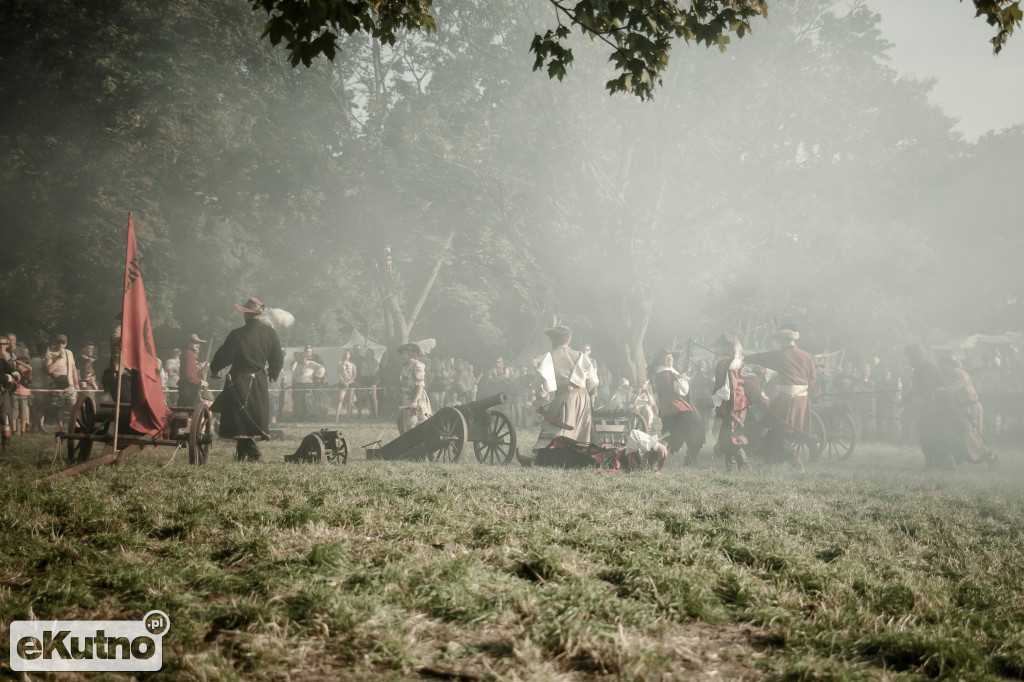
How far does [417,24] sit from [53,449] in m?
8.52

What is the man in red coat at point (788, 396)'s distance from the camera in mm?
11422

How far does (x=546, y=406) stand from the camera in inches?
405

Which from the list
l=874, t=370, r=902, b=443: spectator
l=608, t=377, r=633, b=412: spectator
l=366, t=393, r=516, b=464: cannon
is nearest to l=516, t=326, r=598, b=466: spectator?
l=366, t=393, r=516, b=464: cannon

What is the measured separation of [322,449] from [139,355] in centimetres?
223

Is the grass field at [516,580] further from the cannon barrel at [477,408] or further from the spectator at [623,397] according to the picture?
the spectator at [623,397]

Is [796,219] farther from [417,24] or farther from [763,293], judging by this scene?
[417,24]

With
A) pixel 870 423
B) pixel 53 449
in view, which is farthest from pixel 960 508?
pixel 870 423

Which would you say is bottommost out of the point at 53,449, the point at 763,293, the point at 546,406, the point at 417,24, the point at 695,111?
the point at 53,449

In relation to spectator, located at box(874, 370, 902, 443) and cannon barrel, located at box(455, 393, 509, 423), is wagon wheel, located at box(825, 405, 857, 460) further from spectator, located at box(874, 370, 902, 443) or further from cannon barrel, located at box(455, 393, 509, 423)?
cannon barrel, located at box(455, 393, 509, 423)

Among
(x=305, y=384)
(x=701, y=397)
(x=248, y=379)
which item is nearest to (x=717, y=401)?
(x=701, y=397)

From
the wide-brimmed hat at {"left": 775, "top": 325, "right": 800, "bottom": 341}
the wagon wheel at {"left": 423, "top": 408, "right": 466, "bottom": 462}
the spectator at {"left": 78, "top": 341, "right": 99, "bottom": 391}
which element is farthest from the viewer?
the spectator at {"left": 78, "top": 341, "right": 99, "bottom": 391}

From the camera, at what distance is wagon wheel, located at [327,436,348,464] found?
9055 millimetres

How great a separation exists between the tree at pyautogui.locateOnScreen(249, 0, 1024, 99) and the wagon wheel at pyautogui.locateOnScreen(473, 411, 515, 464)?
18.5 feet

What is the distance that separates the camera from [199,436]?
Result: 8.55 m
